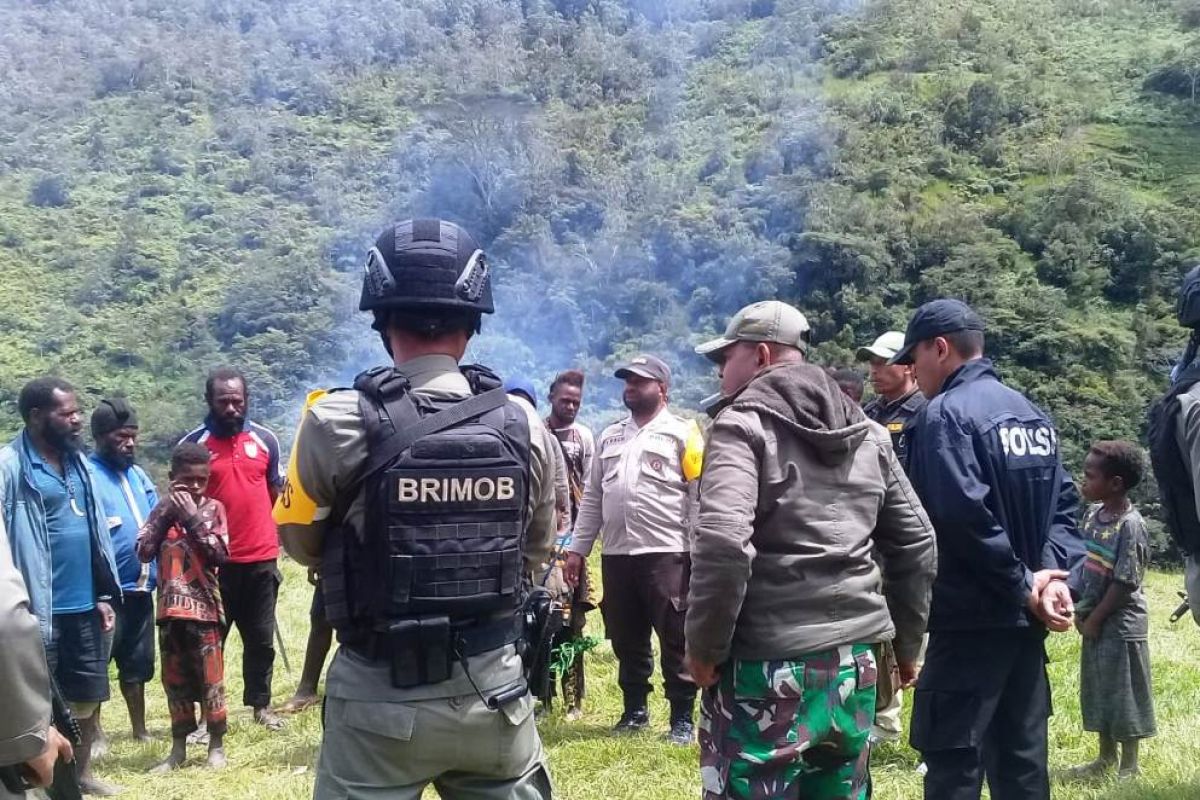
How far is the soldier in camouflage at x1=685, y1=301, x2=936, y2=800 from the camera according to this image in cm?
258

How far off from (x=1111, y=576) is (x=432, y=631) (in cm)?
320

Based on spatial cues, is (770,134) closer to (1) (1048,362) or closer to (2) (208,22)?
(1) (1048,362)

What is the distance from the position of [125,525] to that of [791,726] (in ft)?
12.9

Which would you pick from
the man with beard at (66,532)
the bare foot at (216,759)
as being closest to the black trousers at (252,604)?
the bare foot at (216,759)

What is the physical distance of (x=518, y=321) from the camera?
116ft

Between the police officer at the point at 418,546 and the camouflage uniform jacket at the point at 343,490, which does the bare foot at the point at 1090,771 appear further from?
the camouflage uniform jacket at the point at 343,490

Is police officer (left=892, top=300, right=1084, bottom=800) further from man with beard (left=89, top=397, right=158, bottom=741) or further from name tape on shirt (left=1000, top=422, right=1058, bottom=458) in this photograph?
man with beard (left=89, top=397, right=158, bottom=741)

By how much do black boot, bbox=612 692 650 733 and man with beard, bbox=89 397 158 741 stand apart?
7.97 ft

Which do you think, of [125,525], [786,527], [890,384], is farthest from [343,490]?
[125,525]

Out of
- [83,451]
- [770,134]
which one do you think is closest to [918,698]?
[83,451]

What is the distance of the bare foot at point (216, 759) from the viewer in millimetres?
4953

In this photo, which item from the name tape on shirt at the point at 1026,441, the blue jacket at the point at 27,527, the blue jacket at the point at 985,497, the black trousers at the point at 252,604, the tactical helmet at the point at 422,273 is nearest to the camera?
the tactical helmet at the point at 422,273

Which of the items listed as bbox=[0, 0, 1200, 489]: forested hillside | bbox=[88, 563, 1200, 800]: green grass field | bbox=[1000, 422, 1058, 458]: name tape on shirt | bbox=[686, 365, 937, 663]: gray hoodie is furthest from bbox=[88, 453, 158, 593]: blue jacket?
bbox=[0, 0, 1200, 489]: forested hillside

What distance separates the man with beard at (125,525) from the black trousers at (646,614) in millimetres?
2332
